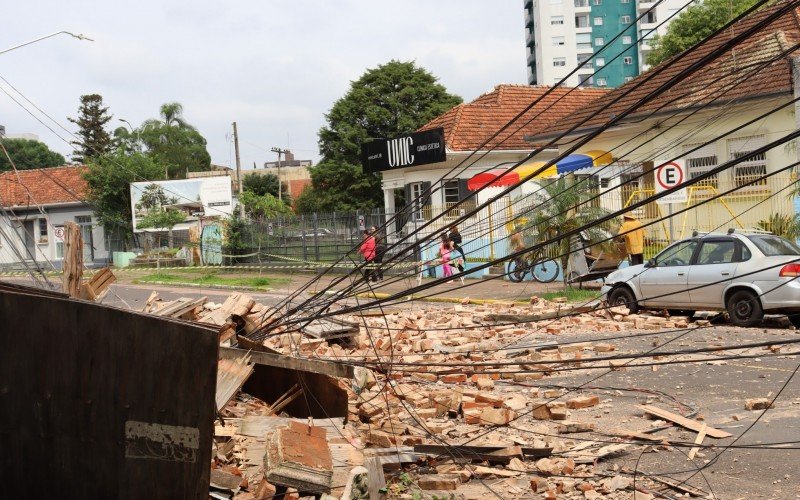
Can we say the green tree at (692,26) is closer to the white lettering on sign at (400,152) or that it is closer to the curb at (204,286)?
the white lettering on sign at (400,152)

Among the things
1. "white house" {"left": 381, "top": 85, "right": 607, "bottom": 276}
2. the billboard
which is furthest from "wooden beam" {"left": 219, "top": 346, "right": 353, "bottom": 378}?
the billboard

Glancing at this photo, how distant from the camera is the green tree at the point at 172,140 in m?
73.9

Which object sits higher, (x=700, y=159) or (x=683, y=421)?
(x=700, y=159)

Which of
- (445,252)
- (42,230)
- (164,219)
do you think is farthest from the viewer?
(42,230)

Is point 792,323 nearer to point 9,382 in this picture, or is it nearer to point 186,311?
point 186,311

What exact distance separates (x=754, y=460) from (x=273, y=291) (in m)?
21.9

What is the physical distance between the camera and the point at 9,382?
14.8ft

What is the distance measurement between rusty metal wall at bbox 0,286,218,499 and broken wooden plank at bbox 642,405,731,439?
16.1ft

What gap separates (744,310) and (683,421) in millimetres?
7331

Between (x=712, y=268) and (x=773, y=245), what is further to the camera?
(x=712, y=268)

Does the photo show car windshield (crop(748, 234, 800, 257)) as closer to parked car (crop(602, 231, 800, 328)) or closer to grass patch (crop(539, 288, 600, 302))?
parked car (crop(602, 231, 800, 328))

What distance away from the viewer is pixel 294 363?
698 centimetres

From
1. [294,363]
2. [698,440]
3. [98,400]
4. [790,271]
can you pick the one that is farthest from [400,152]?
[98,400]

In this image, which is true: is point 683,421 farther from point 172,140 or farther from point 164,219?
point 172,140
